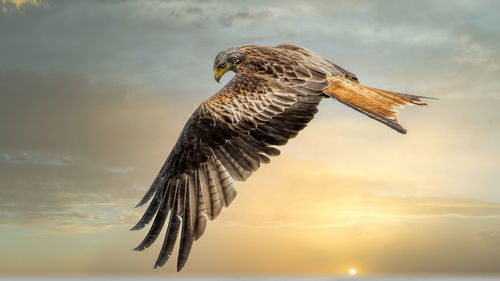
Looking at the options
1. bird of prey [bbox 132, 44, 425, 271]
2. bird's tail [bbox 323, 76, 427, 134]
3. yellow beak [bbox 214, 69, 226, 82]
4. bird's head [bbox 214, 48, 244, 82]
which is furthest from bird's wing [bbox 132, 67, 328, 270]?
yellow beak [bbox 214, 69, 226, 82]

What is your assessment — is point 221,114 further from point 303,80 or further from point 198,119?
point 303,80

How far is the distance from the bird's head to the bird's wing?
1.29m

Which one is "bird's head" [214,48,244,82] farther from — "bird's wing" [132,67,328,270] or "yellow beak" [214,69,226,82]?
"bird's wing" [132,67,328,270]

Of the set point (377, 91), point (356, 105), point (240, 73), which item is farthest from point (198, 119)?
point (377, 91)

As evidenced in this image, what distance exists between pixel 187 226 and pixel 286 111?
1783 mm

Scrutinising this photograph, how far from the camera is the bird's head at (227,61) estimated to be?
7.06m

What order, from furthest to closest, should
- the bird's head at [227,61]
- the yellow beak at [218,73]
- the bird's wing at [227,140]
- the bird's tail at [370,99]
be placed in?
the yellow beak at [218,73] < the bird's head at [227,61] < the bird's wing at [227,140] < the bird's tail at [370,99]

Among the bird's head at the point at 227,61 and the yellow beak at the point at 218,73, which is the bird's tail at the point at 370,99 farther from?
the yellow beak at the point at 218,73

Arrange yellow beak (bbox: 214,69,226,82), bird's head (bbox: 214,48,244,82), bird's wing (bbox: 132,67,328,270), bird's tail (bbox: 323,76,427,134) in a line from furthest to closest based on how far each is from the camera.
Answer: yellow beak (bbox: 214,69,226,82)
bird's head (bbox: 214,48,244,82)
bird's wing (bbox: 132,67,328,270)
bird's tail (bbox: 323,76,427,134)

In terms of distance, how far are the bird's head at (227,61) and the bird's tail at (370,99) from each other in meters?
1.58

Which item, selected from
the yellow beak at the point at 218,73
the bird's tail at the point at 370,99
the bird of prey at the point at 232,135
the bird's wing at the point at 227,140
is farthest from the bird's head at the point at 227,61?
the bird's tail at the point at 370,99

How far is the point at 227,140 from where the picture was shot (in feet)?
18.9

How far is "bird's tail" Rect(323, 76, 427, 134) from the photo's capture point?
5523 mm

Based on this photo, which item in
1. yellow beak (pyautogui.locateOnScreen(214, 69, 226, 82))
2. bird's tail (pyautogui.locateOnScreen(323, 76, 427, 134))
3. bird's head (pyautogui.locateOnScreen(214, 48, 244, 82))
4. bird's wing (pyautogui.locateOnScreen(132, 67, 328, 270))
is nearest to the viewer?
bird's tail (pyautogui.locateOnScreen(323, 76, 427, 134))
